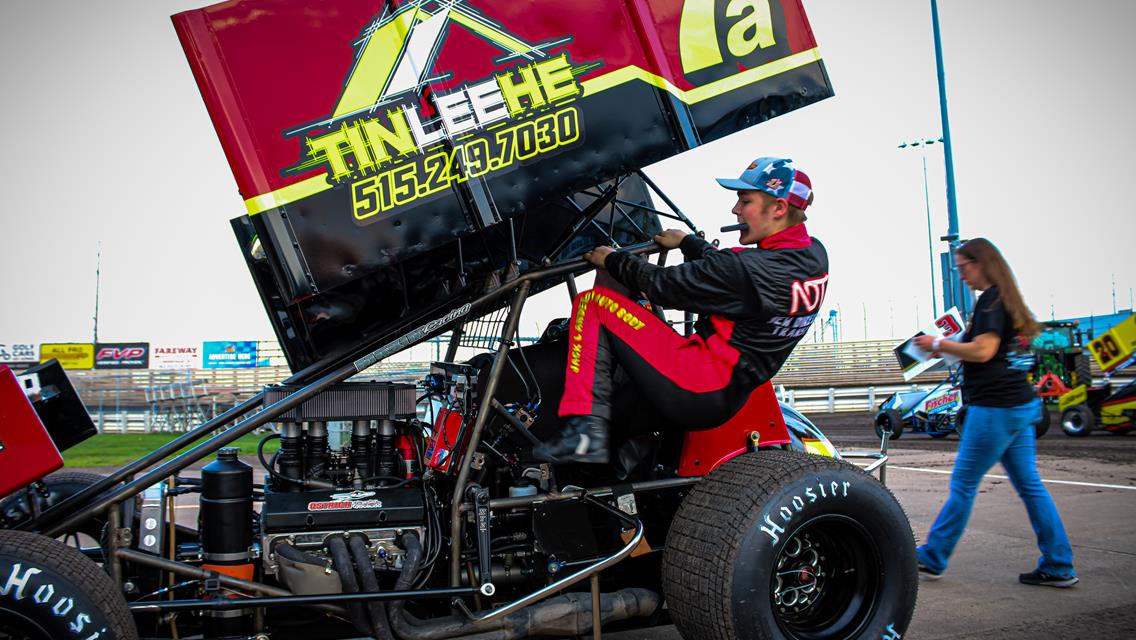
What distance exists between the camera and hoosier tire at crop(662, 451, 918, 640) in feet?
9.94

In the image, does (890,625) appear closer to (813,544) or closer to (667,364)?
(813,544)

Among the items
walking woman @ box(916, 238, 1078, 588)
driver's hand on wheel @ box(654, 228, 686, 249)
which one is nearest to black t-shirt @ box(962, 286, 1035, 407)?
walking woman @ box(916, 238, 1078, 588)

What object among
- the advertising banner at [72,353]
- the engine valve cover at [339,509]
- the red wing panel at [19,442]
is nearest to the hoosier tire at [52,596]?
the red wing panel at [19,442]

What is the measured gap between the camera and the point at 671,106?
3.50 m

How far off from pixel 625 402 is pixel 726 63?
154 cm

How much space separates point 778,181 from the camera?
3.46 metres

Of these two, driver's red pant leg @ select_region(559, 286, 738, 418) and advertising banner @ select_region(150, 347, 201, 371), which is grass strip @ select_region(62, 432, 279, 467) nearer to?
driver's red pant leg @ select_region(559, 286, 738, 418)

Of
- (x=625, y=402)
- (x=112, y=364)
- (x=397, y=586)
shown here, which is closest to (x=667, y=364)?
(x=625, y=402)

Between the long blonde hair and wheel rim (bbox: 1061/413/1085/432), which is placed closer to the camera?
the long blonde hair

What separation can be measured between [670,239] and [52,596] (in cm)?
265

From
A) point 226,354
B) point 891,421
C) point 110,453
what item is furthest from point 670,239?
point 226,354

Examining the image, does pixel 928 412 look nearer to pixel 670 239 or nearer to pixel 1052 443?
pixel 1052 443

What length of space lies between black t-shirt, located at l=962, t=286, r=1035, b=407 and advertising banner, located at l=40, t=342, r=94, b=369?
206 feet

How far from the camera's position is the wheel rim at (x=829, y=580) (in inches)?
130
